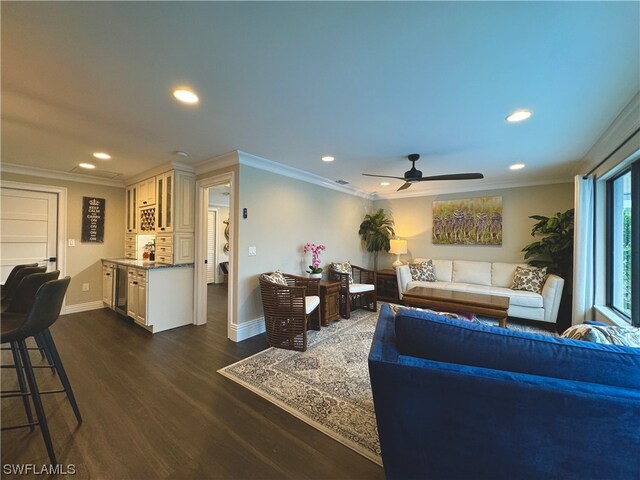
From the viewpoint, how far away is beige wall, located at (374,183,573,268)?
446 centimetres

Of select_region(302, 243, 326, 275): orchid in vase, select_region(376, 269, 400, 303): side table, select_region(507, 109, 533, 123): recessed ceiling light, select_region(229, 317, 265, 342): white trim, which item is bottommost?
select_region(229, 317, 265, 342): white trim

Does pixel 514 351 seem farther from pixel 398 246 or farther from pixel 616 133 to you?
pixel 398 246

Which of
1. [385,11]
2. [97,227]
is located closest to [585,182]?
[385,11]

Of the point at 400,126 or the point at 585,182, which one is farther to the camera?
the point at 585,182

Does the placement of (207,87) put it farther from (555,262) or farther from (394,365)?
(555,262)

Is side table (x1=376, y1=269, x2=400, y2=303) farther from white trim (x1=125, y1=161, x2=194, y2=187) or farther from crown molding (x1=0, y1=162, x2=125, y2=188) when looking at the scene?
crown molding (x1=0, y1=162, x2=125, y2=188)

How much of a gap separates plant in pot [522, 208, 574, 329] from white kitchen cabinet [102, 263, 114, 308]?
7127mm

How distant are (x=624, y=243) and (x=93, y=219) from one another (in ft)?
25.1

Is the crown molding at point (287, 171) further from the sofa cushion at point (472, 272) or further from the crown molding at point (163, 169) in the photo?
the sofa cushion at point (472, 272)

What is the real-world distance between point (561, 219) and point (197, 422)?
5.33 meters

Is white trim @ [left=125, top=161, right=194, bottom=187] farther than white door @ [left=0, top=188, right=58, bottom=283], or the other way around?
white door @ [left=0, top=188, right=58, bottom=283]

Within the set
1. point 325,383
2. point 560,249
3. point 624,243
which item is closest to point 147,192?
point 325,383

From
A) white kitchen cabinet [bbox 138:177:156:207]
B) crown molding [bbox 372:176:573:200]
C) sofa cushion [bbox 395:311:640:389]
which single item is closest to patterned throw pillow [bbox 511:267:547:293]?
crown molding [bbox 372:176:573:200]

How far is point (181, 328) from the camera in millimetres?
3732
